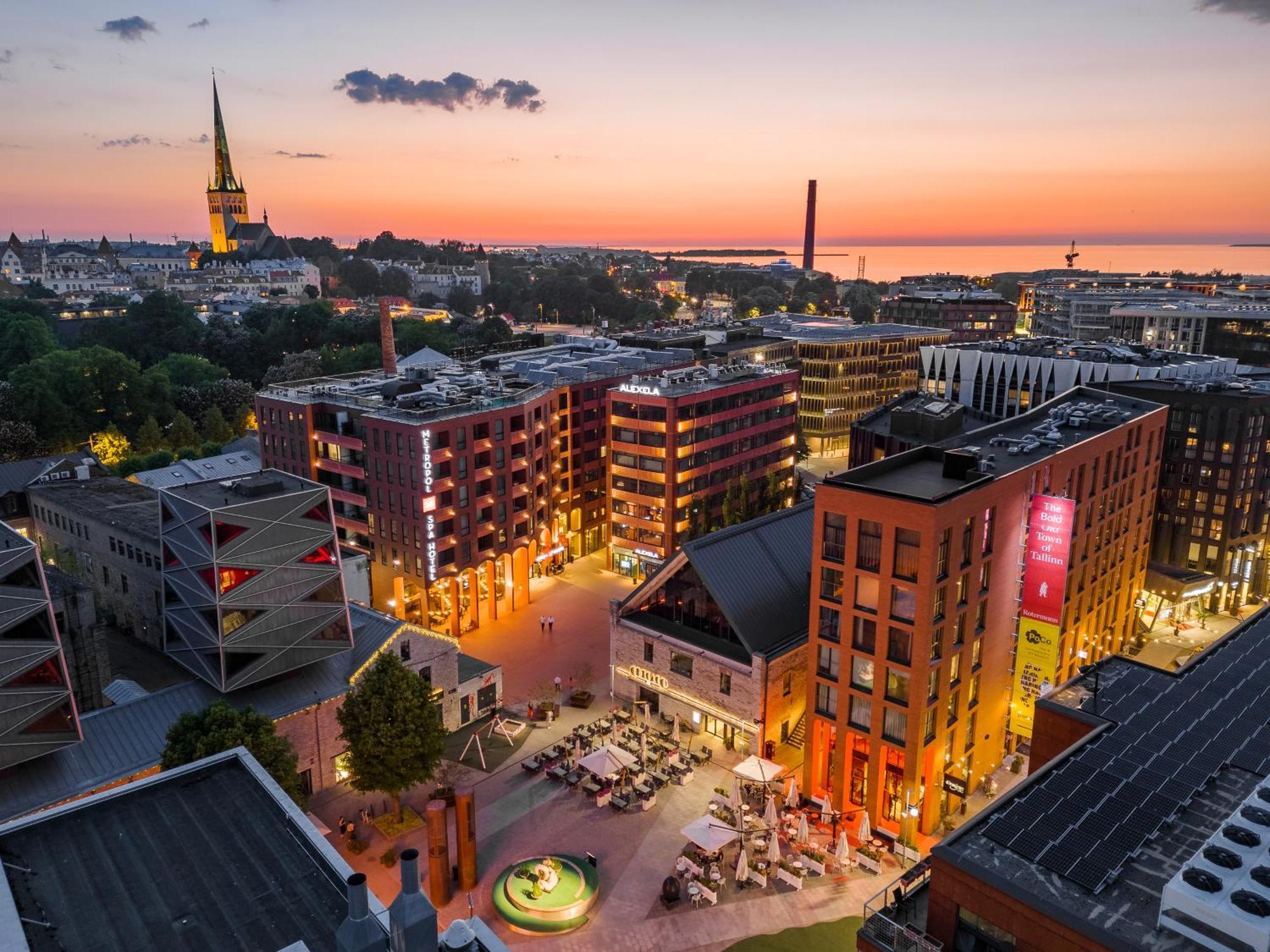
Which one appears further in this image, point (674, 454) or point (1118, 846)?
point (674, 454)

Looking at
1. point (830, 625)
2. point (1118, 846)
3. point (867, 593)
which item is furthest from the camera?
point (830, 625)

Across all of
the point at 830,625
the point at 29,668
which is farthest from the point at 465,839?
the point at 29,668

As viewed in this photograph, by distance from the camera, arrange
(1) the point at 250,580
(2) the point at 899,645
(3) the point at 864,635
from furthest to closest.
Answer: (1) the point at 250,580
(3) the point at 864,635
(2) the point at 899,645

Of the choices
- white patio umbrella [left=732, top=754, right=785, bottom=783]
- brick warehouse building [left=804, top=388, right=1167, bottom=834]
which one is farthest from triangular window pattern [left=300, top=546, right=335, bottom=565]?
brick warehouse building [left=804, top=388, right=1167, bottom=834]

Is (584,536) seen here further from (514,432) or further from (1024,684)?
(1024,684)

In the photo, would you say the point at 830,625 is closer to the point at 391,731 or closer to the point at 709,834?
the point at 709,834

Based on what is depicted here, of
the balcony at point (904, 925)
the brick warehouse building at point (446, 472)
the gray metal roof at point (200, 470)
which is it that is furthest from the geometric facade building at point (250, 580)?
the gray metal roof at point (200, 470)
